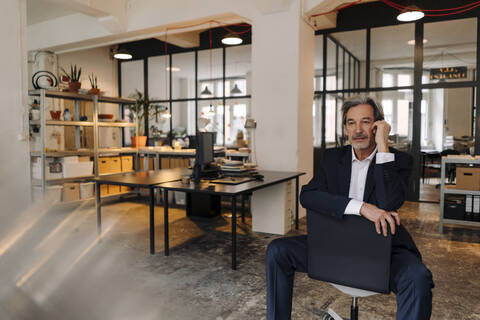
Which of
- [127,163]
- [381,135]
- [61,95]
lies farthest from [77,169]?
[381,135]

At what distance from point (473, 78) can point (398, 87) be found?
122 centimetres

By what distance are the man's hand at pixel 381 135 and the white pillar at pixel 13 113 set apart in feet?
15.9

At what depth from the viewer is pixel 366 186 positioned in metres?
2.11

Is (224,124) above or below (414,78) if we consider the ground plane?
below

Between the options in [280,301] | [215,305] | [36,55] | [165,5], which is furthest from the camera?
[36,55]

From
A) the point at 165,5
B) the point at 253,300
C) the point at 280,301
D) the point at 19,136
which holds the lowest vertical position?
the point at 253,300

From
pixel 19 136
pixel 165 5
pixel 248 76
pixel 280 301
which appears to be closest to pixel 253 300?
pixel 280 301

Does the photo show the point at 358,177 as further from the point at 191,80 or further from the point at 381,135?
the point at 191,80

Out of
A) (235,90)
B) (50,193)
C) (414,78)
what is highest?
(235,90)

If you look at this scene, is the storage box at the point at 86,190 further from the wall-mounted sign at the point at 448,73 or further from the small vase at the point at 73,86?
the wall-mounted sign at the point at 448,73

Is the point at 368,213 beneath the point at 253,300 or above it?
above

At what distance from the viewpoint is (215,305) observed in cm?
288

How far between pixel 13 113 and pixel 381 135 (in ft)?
16.2

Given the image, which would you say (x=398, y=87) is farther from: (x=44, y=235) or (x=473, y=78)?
(x=44, y=235)
